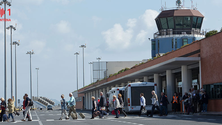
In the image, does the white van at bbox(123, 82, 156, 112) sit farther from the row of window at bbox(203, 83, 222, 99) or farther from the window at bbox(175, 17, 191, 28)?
the window at bbox(175, 17, 191, 28)

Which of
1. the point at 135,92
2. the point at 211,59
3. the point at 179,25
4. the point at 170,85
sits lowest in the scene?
the point at 135,92

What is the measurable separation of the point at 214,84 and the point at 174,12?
3776cm

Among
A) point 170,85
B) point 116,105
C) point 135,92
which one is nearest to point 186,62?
point 135,92

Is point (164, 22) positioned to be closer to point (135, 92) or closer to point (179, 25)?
point (179, 25)

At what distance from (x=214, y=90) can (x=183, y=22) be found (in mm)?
37360

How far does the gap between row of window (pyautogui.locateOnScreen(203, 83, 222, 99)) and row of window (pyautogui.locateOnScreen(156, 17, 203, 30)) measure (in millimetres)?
35740

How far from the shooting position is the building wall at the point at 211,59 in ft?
90.0

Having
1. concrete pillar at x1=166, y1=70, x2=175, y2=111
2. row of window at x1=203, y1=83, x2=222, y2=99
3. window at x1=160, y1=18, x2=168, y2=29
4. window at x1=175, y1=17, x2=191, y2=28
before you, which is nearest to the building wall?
row of window at x1=203, y1=83, x2=222, y2=99

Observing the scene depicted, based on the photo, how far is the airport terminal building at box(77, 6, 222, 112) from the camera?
2803 cm

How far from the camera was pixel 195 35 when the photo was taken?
64.2 metres

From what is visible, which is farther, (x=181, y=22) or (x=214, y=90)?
(x=181, y=22)

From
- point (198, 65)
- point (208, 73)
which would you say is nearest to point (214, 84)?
point (208, 73)

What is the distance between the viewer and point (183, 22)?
64250mm

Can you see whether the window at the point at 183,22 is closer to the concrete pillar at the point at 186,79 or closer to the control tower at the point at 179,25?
the control tower at the point at 179,25
